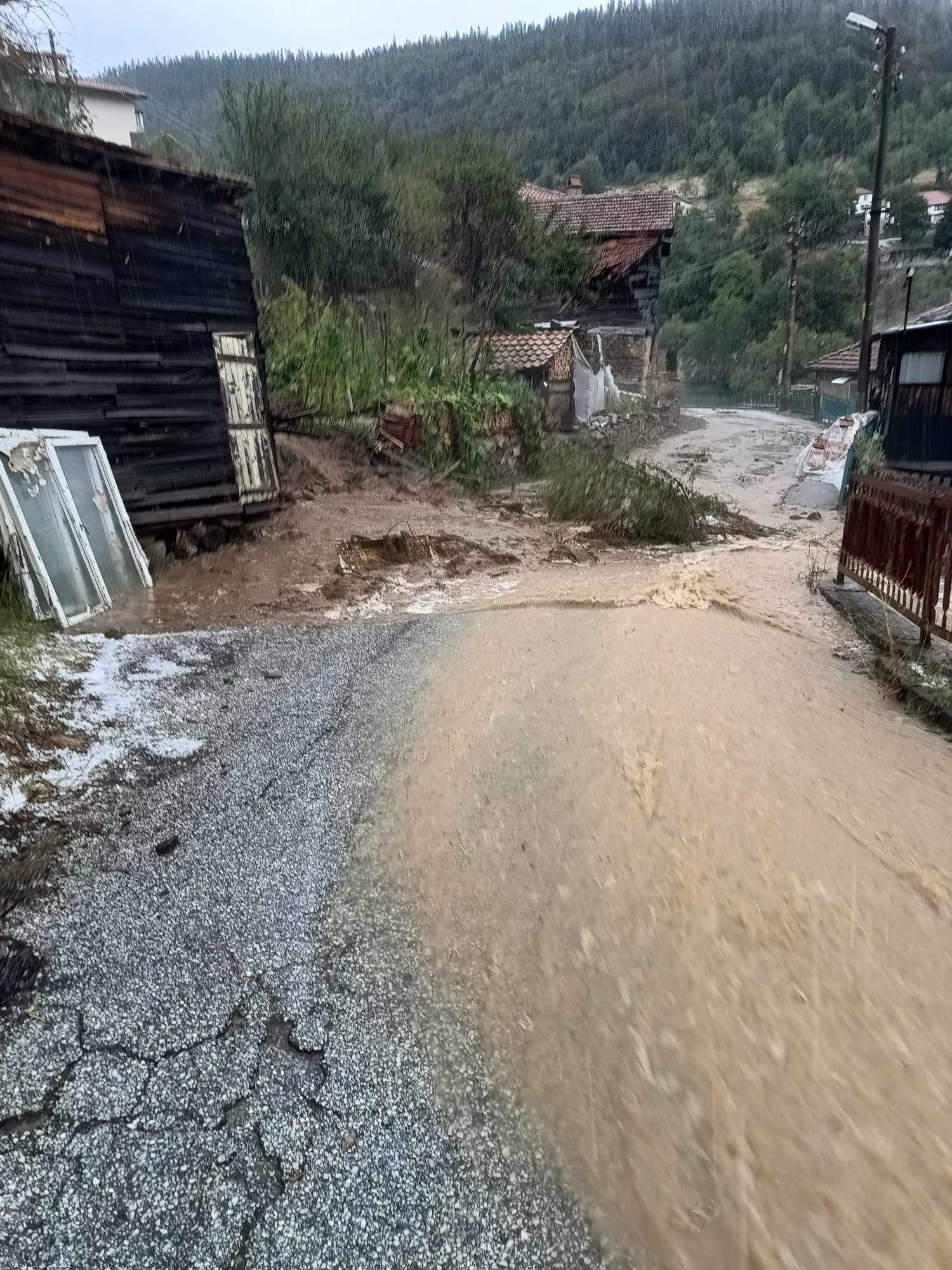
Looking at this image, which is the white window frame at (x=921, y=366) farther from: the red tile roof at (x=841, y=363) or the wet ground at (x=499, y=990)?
the wet ground at (x=499, y=990)

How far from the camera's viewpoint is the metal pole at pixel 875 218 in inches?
673

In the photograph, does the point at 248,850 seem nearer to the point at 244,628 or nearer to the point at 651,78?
the point at 244,628

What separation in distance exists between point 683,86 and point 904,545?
10260 centimetres

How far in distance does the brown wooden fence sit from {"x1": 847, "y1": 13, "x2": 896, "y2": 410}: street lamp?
13913mm

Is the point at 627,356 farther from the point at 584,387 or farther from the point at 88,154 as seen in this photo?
the point at 88,154

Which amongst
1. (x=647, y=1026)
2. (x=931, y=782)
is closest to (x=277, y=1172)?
(x=647, y=1026)

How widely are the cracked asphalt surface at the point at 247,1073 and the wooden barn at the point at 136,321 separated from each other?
17.4ft

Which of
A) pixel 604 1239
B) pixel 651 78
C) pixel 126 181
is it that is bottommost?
pixel 604 1239

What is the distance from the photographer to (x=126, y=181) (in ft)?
25.8

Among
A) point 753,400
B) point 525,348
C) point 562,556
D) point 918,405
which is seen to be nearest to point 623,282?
point 525,348

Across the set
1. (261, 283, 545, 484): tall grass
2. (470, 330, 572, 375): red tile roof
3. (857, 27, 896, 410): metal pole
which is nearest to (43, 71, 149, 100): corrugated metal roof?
(470, 330, 572, 375): red tile roof

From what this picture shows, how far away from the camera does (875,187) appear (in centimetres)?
1883

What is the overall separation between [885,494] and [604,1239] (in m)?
5.77

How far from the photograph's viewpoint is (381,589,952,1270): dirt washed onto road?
1953 mm
